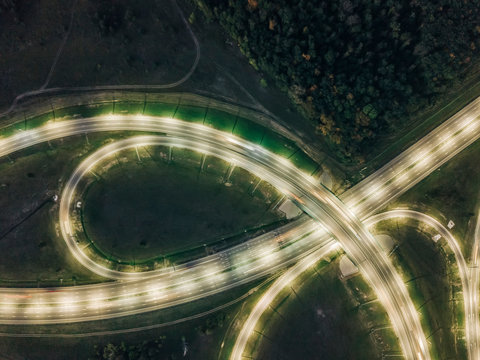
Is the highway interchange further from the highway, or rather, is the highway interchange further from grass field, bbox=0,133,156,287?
grass field, bbox=0,133,156,287

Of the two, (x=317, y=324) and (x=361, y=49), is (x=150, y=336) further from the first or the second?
(x=361, y=49)

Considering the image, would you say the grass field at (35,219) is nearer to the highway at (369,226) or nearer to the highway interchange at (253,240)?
the highway interchange at (253,240)

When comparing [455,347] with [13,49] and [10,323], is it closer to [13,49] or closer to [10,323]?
[10,323]

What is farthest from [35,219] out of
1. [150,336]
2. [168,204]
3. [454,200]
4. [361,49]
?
[454,200]

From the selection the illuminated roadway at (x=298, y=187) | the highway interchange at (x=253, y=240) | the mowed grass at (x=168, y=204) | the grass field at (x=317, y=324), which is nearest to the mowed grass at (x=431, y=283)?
the illuminated roadway at (x=298, y=187)

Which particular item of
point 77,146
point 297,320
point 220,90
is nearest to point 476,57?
point 220,90

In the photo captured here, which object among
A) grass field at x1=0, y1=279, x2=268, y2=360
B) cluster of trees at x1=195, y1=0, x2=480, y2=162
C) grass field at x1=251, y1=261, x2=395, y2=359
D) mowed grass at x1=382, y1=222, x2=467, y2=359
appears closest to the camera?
cluster of trees at x1=195, y1=0, x2=480, y2=162

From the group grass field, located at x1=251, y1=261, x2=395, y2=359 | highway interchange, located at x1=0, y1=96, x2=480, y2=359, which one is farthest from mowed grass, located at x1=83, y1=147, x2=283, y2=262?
grass field, located at x1=251, y1=261, x2=395, y2=359
